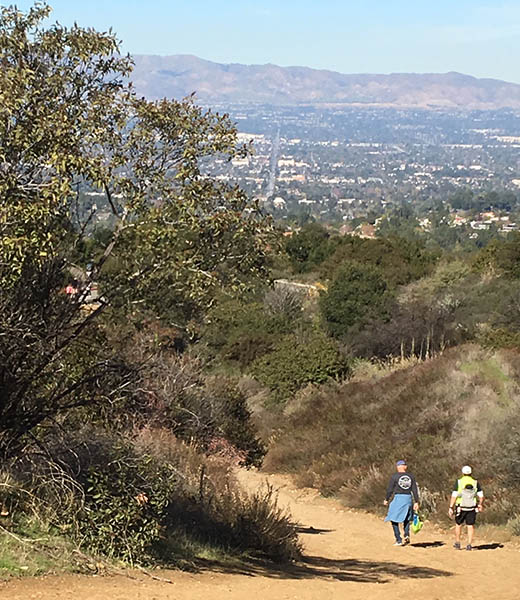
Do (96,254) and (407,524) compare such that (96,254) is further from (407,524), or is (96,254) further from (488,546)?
(488,546)

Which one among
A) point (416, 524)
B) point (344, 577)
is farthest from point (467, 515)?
point (344, 577)

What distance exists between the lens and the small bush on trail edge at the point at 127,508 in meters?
9.87

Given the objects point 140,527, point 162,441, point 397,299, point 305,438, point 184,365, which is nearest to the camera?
point 140,527

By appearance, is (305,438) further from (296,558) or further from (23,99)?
(23,99)

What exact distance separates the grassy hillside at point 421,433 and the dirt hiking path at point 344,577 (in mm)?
1417

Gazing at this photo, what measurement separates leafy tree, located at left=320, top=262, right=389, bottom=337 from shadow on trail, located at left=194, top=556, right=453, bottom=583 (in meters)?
28.9

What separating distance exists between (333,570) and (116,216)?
5413 millimetres

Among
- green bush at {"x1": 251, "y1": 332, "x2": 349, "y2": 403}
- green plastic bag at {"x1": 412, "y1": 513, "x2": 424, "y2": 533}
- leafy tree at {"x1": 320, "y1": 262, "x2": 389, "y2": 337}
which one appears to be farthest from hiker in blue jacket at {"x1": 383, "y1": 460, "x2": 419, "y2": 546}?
leafy tree at {"x1": 320, "y1": 262, "x2": 389, "y2": 337}

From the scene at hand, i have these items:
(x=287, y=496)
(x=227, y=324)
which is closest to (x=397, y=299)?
(x=227, y=324)

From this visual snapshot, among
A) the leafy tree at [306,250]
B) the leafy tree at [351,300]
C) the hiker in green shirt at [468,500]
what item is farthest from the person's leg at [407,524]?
the leafy tree at [306,250]

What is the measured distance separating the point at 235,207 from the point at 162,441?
19.7 feet

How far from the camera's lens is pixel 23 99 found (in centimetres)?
895

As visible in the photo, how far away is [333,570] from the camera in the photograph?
1250 cm

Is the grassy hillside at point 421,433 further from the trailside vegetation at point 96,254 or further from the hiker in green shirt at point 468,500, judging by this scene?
the trailside vegetation at point 96,254
